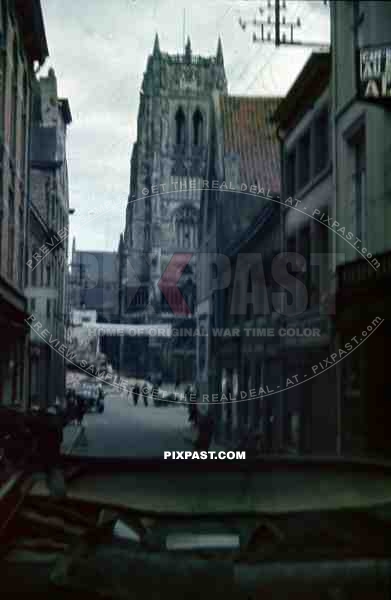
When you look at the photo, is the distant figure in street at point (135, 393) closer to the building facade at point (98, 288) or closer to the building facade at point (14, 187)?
the building facade at point (98, 288)

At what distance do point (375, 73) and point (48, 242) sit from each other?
1.31 metres

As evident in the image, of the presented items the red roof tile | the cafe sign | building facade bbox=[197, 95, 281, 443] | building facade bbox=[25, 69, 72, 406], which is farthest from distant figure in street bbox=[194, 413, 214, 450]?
the cafe sign

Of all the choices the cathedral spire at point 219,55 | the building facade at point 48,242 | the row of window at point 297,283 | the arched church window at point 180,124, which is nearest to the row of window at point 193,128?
the arched church window at point 180,124

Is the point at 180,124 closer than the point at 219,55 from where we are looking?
No

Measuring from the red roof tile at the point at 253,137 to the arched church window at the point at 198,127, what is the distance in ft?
0.28

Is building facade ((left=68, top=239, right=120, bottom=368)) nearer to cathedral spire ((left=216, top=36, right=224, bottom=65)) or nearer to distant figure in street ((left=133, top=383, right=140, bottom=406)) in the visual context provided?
distant figure in street ((left=133, top=383, right=140, bottom=406))

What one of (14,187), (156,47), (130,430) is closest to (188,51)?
(156,47)

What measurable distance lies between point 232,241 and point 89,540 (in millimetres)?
1186

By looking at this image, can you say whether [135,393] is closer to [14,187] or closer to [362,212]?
[14,187]

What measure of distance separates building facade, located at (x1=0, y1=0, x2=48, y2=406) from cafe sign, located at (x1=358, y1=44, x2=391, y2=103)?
42.8 inches

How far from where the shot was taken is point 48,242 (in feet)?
8.73

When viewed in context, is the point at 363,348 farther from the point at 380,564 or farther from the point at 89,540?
the point at 89,540

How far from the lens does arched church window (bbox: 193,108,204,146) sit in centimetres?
262

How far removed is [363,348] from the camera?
2.38 metres
